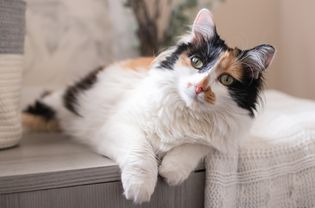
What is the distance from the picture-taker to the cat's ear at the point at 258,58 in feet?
3.00

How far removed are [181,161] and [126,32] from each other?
101cm

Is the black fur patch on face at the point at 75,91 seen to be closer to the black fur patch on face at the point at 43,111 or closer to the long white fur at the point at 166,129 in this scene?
the black fur patch on face at the point at 43,111

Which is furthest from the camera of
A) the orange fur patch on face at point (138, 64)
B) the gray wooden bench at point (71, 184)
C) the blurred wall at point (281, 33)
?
the blurred wall at point (281, 33)

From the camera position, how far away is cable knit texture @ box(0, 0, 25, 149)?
1.00 m

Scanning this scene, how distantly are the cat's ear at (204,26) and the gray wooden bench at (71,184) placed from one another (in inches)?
12.4

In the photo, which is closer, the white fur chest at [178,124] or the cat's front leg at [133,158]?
the cat's front leg at [133,158]

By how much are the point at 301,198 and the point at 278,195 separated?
0.08 m

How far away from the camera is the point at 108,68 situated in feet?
4.46

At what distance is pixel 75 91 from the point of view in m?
1.33

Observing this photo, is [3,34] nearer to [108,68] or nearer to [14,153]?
[14,153]

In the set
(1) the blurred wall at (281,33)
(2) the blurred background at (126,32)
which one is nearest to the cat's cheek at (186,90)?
(2) the blurred background at (126,32)

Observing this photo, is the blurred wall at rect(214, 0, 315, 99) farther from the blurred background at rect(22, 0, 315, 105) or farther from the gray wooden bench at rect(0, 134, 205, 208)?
the gray wooden bench at rect(0, 134, 205, 208)

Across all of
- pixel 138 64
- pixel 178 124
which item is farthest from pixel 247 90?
pixel 138 64

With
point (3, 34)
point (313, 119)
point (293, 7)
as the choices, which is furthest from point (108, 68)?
point (293, 7)
